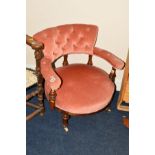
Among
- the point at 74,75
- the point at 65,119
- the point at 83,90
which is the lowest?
the point at 65,119

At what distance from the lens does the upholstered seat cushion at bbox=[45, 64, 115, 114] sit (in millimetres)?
2557

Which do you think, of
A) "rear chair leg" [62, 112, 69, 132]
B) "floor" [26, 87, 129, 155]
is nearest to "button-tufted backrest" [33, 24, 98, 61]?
"rear chair leg" [62, 112, 69, 132]

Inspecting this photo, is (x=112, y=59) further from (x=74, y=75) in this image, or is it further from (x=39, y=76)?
(x=39, y=76)

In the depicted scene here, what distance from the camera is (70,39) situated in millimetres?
3037

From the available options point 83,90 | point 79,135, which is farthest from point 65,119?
point 83,90

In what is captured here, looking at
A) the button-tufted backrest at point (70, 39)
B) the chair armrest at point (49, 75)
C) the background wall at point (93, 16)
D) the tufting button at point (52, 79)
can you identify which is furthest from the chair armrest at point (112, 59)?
the tufting button at point (52, 79)

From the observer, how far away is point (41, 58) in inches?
106

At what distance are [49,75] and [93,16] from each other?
1170 mm

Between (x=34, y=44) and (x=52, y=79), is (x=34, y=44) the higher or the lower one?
the higher one

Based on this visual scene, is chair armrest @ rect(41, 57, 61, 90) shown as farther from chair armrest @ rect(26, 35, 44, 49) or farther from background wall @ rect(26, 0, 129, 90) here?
background wall @ rect(26, 0, 129, 90)

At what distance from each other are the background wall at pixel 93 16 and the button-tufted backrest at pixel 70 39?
251mm

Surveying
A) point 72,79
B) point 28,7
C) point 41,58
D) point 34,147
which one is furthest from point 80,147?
point 28,7

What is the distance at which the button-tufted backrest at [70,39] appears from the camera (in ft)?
9.54
